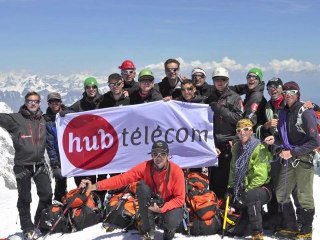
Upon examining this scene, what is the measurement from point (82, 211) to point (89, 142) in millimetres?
2089

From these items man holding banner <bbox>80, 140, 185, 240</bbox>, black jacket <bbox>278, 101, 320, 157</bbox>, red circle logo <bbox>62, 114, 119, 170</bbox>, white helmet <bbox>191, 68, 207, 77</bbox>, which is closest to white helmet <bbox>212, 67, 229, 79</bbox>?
white helmet <bbox>191, 68, 207, 77</bbox>

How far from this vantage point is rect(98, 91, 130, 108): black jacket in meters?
10.8

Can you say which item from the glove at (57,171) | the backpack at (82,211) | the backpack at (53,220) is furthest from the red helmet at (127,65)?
the backpack at (53,220)

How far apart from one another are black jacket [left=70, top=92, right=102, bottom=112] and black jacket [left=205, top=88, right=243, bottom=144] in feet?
10.9

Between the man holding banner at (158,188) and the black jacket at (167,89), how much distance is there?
334 centimetres

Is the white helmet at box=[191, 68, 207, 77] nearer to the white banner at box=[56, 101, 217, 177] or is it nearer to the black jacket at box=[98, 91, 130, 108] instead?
the white banner at box=[56, 101, 217, 177]

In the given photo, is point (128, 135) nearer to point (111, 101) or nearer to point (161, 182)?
point (111, 101)

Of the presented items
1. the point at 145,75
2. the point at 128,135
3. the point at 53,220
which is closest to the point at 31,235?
the point at 53,220

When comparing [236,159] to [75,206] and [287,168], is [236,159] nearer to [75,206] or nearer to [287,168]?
[287,168]

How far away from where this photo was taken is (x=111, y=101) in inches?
431

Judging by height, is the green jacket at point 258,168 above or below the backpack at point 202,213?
above

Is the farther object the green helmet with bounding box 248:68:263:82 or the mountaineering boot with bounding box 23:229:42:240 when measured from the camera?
the green helmet with bounding box 248:68:263:82

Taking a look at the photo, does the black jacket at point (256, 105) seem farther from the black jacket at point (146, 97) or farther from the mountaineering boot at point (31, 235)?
the mountaineering boot at point (31, 235)

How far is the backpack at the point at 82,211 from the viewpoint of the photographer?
9.59 m
